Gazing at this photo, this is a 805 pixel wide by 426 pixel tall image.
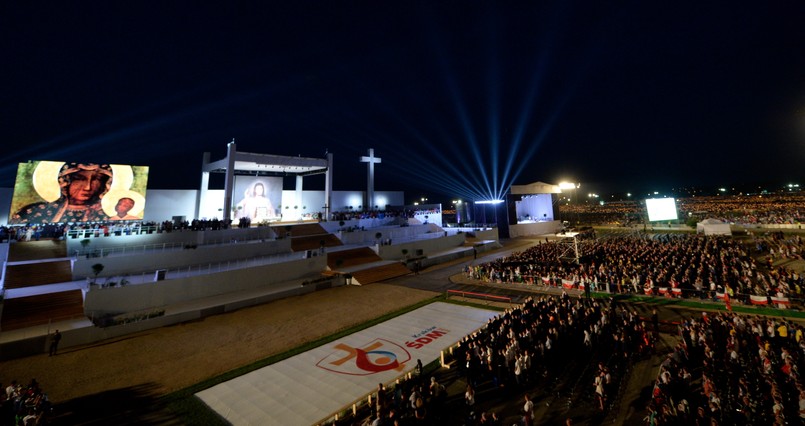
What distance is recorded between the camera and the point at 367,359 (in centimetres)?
1138

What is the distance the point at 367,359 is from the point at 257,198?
30.9 meters

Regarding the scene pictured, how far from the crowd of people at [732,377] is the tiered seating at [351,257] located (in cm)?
2155

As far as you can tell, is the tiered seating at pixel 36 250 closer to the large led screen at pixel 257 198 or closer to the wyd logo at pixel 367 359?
the large led screen at pixel 257 198

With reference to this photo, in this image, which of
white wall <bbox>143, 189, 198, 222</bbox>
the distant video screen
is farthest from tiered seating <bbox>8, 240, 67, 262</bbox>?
the distant video screen

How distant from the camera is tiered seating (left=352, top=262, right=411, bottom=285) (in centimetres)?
2395

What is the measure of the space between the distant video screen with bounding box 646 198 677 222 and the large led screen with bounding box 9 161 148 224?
187 ft

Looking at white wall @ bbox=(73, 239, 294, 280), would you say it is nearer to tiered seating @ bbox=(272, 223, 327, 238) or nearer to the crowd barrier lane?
tiered seating @ bbox=(272, 223, 327, 238)

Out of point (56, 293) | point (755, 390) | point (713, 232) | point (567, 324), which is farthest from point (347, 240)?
point (713, 232)

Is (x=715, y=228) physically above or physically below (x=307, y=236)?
below

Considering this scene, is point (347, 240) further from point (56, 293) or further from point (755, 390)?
point (755, 390)

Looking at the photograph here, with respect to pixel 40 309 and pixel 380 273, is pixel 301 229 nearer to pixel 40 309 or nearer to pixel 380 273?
pixel 380 273

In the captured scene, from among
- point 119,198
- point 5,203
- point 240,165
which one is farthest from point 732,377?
point 5,203

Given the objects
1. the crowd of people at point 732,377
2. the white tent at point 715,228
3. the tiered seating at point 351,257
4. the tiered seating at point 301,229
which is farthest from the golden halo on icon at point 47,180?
the white tent at point 715,228

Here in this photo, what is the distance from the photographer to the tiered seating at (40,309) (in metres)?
13.2
